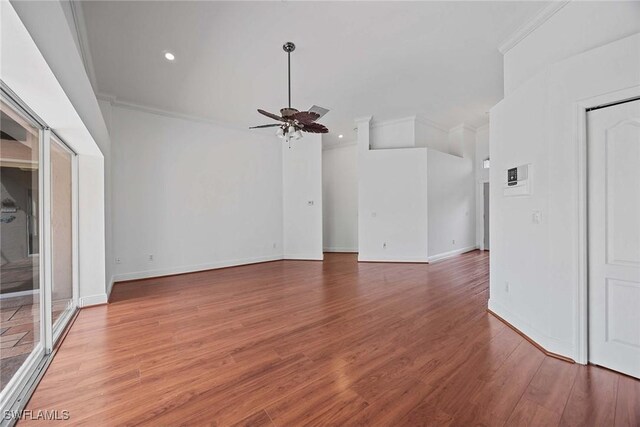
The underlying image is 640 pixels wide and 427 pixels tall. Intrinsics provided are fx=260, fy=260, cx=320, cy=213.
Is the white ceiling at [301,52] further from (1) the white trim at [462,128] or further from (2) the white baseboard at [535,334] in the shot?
(2) the white baseboard at [535,334]

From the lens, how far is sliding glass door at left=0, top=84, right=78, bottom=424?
1867 millimetres

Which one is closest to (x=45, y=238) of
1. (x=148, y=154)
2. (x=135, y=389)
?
(x=135, y=389)

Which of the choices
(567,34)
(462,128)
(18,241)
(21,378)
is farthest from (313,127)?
(462,128)

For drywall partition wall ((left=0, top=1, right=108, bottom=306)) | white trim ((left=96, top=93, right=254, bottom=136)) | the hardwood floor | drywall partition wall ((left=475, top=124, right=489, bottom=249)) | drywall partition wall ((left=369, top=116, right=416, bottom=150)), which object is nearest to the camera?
drywall partition wall ((left=0, top=1, right=108, bottom=306))

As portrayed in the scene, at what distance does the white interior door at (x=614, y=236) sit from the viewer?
1.90 m

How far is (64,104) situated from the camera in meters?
1.96

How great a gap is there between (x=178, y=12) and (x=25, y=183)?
7.00ft

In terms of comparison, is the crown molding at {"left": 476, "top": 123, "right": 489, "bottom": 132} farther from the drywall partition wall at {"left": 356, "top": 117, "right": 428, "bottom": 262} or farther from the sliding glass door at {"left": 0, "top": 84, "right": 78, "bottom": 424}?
the sliding glass door at {"left": 0, "top": 84, "right": 78, "bottom": 424}

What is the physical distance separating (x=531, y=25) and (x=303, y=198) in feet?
17.1

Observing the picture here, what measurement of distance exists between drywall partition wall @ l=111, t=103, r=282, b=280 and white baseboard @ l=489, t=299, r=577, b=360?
16.6 ft

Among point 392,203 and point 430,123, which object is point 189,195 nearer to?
point 392,203

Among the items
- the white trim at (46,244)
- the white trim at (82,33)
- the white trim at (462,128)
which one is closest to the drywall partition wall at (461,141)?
the white trim at (462,128)

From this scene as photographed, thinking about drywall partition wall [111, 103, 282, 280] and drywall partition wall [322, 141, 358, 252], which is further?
drywall partition wall [322, 141, 358, 252]

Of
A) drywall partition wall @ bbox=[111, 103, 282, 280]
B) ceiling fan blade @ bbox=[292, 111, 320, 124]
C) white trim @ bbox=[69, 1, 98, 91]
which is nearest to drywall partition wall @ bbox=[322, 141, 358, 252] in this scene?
drywall partition wall @ bbox=[111, 103, 282, 280]
